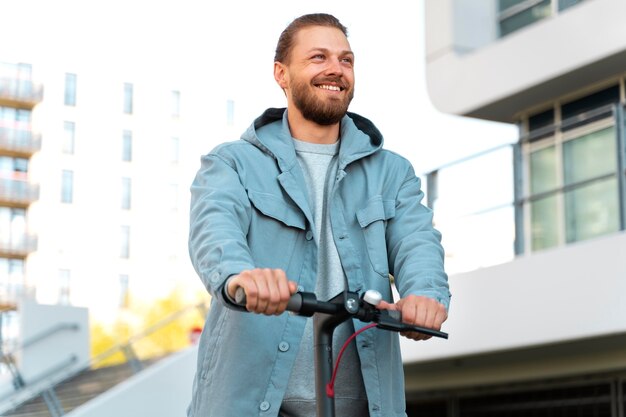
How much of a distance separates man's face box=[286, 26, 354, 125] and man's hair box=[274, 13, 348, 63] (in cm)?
2

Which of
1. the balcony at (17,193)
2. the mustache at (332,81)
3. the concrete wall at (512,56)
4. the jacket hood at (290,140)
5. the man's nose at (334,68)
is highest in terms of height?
the balcony at (17,193)

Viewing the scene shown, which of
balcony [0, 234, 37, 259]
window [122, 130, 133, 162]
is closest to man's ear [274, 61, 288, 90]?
balcony [0, 234, 37, 259]

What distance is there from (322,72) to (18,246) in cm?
5820

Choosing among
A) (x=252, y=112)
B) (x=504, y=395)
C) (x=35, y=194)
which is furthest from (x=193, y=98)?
(x=504, y=395)

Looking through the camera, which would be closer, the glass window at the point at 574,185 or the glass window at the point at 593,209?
the glass window at the point at 593,209

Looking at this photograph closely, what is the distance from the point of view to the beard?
3.20 meters

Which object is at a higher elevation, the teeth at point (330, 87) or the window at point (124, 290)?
the window at point (124, 290)

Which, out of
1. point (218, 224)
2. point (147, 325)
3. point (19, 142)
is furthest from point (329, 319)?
point (19, 142)

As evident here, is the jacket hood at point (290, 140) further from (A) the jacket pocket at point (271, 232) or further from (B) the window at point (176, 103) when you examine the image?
(B) the window at point (176, 103)

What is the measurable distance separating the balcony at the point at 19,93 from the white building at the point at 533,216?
48.5 meters

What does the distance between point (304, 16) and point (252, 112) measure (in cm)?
6659

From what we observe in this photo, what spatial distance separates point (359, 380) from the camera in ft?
9.98

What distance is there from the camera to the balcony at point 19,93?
61.1 m

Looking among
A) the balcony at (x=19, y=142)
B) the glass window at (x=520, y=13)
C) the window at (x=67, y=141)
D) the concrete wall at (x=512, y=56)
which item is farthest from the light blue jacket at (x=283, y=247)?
the window at (x=67, y=141)
